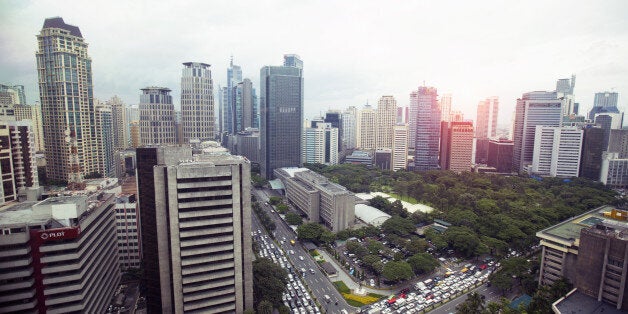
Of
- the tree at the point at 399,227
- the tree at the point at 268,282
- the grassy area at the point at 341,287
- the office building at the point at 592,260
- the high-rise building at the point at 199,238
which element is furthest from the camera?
the tree at the point at 399,227

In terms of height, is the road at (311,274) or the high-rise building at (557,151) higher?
the high-rise building at (557,151)

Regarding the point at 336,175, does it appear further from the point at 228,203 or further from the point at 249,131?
the point at 228,203

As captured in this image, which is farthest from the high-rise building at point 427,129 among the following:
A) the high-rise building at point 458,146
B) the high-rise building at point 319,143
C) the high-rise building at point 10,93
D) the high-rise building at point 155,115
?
the high-rise building at point 10,93

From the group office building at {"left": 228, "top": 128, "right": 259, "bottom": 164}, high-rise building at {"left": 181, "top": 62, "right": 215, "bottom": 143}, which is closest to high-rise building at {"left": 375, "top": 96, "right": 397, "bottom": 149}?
office building at {"left": 228, "top": 128, "right": 259, "bottom": 164}

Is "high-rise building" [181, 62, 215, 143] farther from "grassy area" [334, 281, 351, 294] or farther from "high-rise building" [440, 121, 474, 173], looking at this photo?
"high-rise building" [440, 121, 474, 173]

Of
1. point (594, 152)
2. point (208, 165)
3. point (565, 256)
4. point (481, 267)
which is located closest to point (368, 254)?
point (481, 267)

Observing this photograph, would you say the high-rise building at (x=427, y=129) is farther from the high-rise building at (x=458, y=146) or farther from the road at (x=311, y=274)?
the road at (x=311, y=274)
